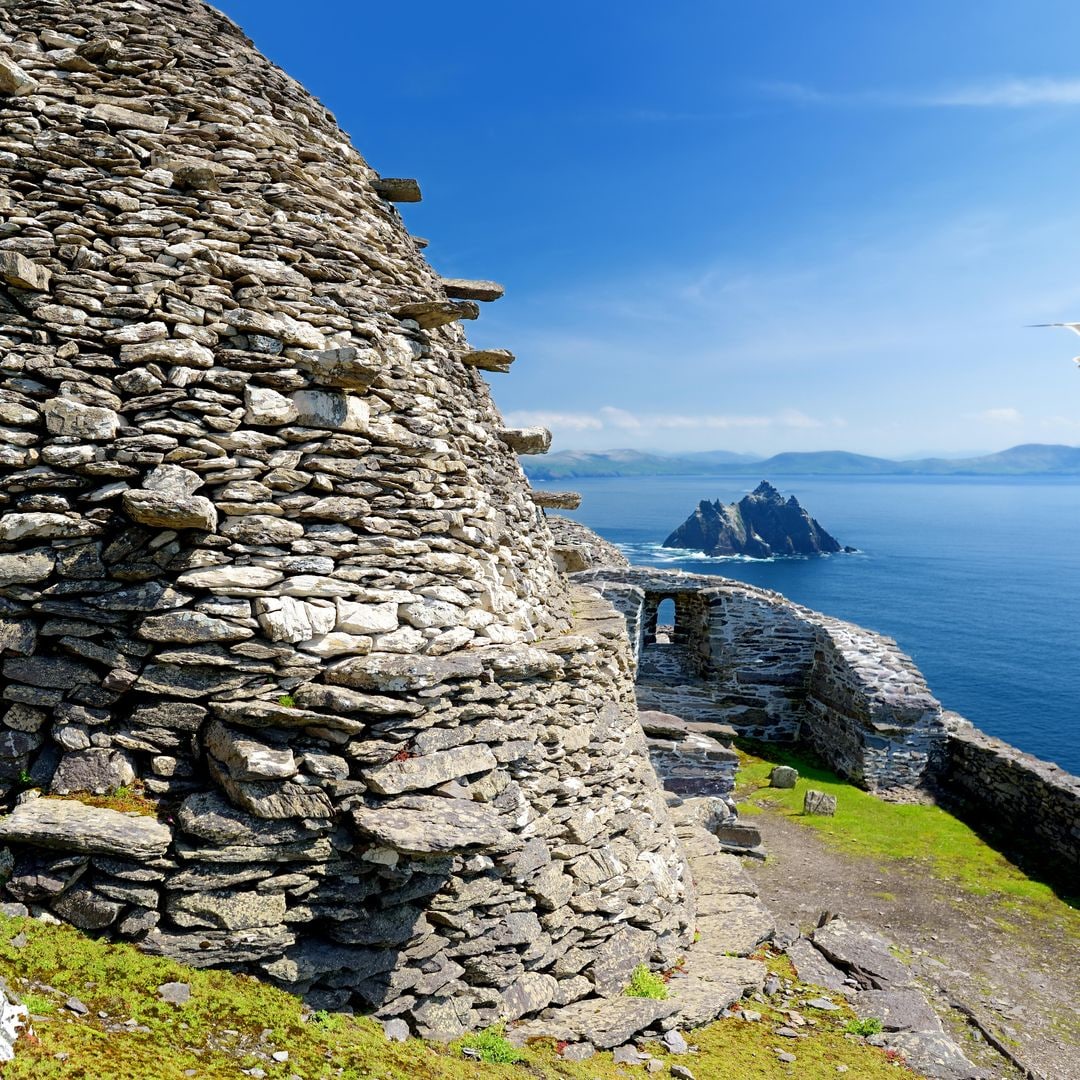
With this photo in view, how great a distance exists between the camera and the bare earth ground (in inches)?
418

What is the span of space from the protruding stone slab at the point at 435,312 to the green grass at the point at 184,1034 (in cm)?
706

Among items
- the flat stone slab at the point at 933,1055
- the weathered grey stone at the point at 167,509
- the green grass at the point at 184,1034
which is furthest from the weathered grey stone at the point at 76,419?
the flat stone slab at the point at 933,1055

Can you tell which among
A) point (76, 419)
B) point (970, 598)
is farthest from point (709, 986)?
point (970, 598)

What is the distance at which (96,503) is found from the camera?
6.70 metres

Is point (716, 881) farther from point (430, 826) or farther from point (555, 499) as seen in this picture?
point (430, 826)

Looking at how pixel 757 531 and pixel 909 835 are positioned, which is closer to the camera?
pixel 909 835

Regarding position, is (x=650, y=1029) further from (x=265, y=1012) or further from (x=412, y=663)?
(x=412, y=663)

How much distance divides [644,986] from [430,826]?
4199 millimetres

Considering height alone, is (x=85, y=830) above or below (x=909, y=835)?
above

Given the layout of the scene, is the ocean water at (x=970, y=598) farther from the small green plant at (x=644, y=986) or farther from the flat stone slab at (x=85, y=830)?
the flat stone slab at (x=85, y=830)

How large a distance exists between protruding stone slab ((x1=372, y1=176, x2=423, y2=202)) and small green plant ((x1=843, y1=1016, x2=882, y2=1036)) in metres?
12.9

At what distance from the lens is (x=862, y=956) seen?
37.4ft

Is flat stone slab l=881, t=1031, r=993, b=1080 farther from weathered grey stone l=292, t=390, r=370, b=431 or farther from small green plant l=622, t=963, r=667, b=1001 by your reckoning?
weathered grey stone l=292, t=390, r=370, b=431

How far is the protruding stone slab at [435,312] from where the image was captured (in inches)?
349
